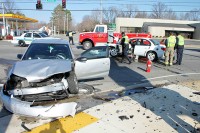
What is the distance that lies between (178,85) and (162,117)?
3293mm

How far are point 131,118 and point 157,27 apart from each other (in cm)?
6226

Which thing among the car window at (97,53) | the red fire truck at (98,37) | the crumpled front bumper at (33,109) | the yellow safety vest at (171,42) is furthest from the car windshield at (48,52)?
the red fire truck at (98,37)

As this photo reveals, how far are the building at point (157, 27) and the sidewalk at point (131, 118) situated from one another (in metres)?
58.7

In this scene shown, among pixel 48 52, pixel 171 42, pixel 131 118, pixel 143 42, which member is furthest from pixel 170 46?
pixel 131 118

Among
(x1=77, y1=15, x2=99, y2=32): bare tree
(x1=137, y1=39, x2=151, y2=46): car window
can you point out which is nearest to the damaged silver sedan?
(x1=137, y1=39, x2=151, y2=46): car window

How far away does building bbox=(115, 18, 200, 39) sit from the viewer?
64.6 meters

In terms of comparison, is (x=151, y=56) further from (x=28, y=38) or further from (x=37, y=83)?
(x=28, y=38)

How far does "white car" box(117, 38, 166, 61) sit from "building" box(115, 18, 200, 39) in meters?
49.2

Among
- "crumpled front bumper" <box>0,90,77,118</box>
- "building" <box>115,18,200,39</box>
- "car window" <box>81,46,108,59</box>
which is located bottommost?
"crumpled front bumper" <box>0,90,77,118</box>

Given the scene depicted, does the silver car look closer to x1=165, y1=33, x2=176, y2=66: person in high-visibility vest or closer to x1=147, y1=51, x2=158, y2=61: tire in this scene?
x1=165, y1=33, x2=176, y2=66: person in high-visibility vest

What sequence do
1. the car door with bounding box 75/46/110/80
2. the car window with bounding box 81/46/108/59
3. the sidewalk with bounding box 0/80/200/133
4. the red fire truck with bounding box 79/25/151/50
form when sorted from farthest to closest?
the red fire truck with bounding box 79/25/151/50, the car window with bounding box 81/46/108/59, the car door with bounding box 75/46/110/80, the sidewalk with bounding box 0/80/200/133

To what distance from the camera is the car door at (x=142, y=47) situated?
15487mm

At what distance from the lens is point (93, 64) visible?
26.8 feet

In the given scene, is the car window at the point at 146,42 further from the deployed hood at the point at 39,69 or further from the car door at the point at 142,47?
the deployed hood at the point at 39,69
